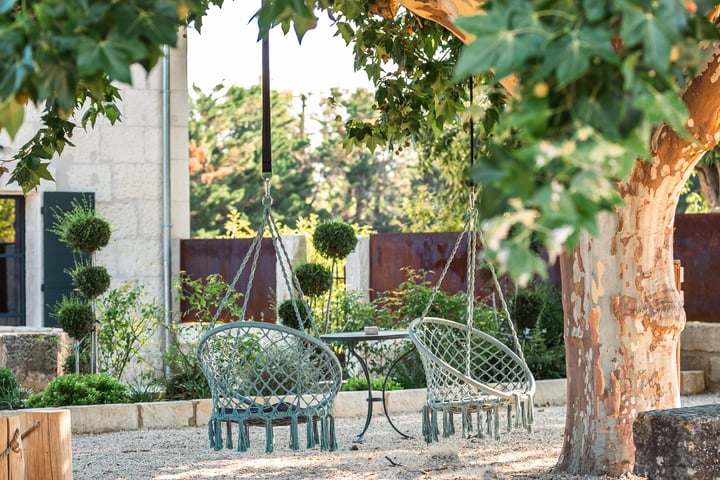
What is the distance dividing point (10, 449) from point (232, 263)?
19.6 ft

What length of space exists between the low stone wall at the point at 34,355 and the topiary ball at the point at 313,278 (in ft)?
6.43

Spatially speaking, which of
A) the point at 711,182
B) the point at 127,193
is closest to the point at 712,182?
the point at 711,182

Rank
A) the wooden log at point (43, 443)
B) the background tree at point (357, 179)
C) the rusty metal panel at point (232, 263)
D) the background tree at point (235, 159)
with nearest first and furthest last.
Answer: the wooden log at point (43, 443) → the rusty metal panel at point (232, 263) → the background tree at point (235, 159) → the background tree at point (357, 179)

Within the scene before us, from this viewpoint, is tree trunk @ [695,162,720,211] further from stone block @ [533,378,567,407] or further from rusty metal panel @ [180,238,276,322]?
rusty metal panel @ [180,238,276,322]

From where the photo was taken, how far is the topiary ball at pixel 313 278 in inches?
315

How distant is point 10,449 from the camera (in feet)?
13.3

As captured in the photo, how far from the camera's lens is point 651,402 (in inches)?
175

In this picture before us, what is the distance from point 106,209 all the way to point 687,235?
5.54 metres

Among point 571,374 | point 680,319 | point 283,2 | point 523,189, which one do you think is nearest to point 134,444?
point 571,374

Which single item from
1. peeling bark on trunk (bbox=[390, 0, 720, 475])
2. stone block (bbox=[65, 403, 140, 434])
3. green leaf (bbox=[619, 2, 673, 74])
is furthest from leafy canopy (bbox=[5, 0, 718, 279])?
stone block (bbox=[65, 403, 140, 434])

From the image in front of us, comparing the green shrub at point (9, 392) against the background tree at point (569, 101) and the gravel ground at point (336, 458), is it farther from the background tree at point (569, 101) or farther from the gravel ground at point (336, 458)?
the background tree at point (569, 101)

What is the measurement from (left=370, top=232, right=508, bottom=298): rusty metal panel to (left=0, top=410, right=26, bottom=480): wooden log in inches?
229

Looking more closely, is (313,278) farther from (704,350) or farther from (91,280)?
(704,350)

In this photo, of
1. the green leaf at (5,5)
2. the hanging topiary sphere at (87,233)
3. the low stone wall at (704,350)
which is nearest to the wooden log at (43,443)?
the green leaf at (5,5)
